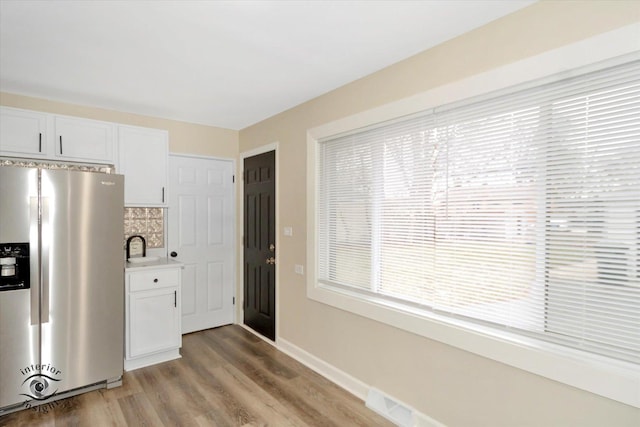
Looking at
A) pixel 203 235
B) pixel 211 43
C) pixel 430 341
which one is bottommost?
pixel 430 341

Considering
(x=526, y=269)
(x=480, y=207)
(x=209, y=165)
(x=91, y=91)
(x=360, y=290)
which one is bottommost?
(x=360, y=290)

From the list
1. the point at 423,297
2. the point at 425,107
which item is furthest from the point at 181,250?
the point at 425,107

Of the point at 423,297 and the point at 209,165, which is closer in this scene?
the point at 423,297

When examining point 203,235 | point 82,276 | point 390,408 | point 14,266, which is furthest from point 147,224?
point 390,408

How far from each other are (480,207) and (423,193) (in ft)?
1.34

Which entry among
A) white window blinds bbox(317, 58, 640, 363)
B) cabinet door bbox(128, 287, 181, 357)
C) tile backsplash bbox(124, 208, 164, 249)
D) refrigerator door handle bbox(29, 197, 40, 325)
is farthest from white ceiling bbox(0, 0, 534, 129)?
cabinet door bbox(128, 287, 181, 357)

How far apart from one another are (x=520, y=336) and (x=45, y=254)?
10.9 ft

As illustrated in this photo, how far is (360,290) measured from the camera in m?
2.76

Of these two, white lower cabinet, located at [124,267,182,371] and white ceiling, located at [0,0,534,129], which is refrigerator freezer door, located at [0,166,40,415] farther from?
white ceiling, located at [0,0,534,129]

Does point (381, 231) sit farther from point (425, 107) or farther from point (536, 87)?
point (536, 87)

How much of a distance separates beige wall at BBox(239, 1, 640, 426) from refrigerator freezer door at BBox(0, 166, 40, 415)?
209 cm

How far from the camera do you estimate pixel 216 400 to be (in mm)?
2600

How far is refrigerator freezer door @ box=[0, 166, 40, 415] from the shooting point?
238 cm

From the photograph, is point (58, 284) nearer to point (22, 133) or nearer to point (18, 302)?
point (18, 302)
